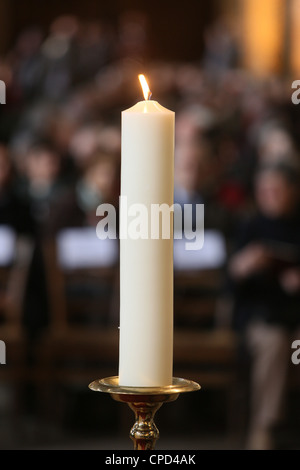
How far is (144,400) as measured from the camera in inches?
22.0

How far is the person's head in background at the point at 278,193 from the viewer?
3912mm

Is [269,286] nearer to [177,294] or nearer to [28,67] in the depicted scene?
[177,294]

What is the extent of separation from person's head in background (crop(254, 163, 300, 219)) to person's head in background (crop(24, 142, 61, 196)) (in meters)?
1.41

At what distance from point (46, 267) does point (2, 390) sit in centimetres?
79

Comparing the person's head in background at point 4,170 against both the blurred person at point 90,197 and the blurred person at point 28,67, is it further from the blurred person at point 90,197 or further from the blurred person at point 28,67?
the blurred person at point 28,67

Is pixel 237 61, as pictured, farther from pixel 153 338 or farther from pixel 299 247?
pixel 153 338

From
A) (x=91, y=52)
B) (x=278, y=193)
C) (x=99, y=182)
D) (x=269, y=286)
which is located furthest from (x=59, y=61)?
(x=269, y=286)

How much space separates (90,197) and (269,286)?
1.18m

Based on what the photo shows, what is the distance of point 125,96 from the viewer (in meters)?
6.86

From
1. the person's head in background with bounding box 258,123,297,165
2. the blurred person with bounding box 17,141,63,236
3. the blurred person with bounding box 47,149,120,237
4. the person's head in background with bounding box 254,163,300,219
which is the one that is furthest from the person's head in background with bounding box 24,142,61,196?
the person's head in background with bounding box 254,163,300,219

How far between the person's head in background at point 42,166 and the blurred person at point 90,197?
1.05 feet

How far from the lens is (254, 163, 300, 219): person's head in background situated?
3.91 m

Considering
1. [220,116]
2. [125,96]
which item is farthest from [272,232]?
[125,96]

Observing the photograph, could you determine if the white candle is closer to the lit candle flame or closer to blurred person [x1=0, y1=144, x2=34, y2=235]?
the lit candle flame
